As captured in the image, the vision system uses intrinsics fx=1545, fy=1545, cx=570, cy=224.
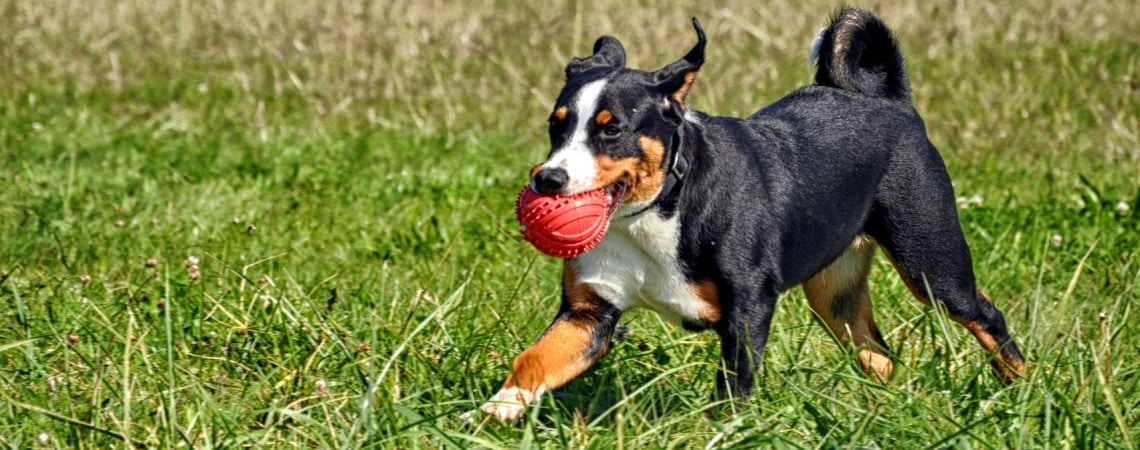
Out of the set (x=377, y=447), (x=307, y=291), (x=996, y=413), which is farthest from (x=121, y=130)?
(x=996, y=413)

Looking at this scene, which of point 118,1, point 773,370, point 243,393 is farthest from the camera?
point 118,1

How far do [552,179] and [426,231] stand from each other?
2.67 meters

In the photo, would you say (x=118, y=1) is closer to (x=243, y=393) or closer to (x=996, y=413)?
(x=243, y=393)

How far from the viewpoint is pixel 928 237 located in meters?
4.88

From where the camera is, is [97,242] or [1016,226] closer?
[97,242]

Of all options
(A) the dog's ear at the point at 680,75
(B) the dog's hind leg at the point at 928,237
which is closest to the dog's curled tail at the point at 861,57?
(B) the dog's hind leg at the point at 928,237

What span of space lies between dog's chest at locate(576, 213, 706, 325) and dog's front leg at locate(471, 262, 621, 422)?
4cm

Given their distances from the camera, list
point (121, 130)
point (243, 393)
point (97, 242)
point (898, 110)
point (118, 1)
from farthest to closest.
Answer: point (118, 1) < point (121, 130) < point (97, 242) < point (898, 110) < point (243, 393)

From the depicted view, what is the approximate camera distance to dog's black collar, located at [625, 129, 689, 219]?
4102 mm

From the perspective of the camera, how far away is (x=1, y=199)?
21.2 ft

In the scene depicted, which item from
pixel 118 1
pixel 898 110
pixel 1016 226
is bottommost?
pixel 118 1

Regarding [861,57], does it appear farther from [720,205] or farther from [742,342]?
[742,342]

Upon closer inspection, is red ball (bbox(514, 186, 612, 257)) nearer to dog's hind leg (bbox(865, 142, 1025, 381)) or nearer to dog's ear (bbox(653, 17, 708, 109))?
dog's ear (bbox(653, 17, 708, 109))

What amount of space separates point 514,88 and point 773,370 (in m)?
5.43
